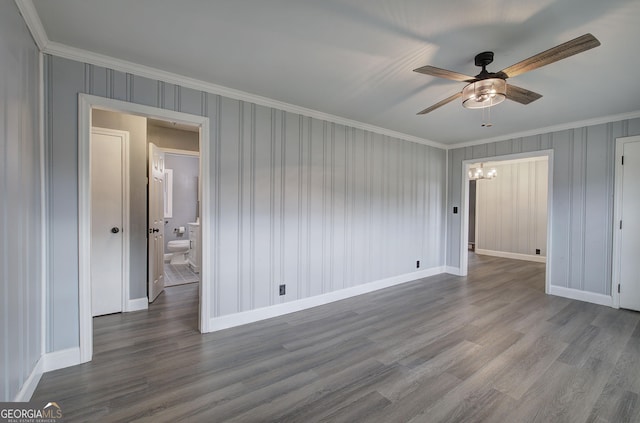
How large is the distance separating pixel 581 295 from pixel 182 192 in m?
7.90

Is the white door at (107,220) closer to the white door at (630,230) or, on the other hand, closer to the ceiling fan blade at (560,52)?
the ceiling fan blade at (560,52)

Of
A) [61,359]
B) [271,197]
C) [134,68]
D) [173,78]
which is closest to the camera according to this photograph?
[61,359]

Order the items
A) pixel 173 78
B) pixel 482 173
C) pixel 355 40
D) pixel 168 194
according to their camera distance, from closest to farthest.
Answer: pixel 355 40 < pixel 173 78 < pixel 168 194 < pixel 482 173

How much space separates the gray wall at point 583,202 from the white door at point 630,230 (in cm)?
12

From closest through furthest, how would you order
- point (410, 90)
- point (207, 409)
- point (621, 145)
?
1. point (207, 409)
2. point (410, 90)
3. point (621, 145)

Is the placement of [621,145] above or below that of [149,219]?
above

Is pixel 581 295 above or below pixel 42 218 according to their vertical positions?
below

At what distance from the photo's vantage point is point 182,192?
7027mm

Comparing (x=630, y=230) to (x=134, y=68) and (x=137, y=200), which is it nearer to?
(x=134, y=68)

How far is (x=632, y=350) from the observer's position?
251 cm

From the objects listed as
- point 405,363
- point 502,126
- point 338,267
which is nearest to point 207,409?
point 405,363

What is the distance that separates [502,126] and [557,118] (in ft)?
2.02

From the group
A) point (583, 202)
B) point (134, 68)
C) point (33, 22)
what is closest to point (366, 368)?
point (134, 68)

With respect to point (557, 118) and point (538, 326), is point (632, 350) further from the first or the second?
point (557, 118)
